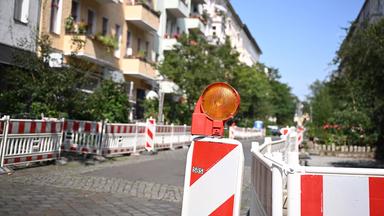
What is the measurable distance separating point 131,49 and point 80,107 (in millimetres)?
16681

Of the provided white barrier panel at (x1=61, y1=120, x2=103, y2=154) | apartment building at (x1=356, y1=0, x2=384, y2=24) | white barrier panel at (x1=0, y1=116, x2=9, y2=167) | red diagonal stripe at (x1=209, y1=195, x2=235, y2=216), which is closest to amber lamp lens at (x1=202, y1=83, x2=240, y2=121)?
red diagonal stripe at (x1=209, y1=195, x2=235, y2=216)

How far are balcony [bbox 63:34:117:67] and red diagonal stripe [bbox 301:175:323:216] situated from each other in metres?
19.2

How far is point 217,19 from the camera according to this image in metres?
56.6

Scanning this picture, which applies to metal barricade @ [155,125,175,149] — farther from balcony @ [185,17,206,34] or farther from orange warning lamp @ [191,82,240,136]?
balcony @ [185,17,206,34]

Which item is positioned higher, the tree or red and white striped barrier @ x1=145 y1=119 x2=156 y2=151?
the tree

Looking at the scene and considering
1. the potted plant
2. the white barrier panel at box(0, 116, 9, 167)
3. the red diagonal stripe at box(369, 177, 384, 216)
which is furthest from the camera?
the potted plant

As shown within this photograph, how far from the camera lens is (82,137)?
14297 mm

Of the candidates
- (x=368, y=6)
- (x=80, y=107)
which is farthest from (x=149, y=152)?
(x=368, y=6)

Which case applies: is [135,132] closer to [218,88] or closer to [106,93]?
[106,93]

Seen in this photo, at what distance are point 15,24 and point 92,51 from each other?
569cm

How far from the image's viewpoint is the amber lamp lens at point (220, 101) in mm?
3980

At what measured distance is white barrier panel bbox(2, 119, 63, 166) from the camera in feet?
32.6

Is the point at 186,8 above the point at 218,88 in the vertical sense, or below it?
above

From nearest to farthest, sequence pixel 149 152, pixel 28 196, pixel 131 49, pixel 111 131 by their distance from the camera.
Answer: pixel 28 196
pixel 111 131
pixel 149 152
pixel 131 49
